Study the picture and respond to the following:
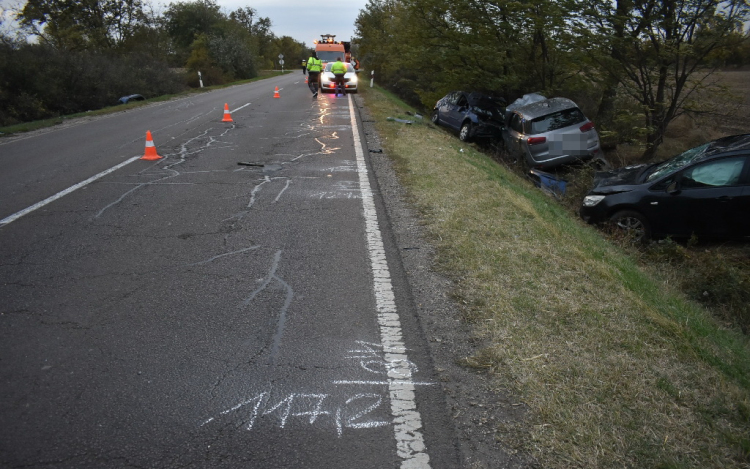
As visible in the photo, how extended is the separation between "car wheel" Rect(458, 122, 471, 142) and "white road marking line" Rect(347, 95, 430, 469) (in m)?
10.8

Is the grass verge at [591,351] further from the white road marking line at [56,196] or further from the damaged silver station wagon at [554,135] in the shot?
the damaged silver station wagon at [554,135]

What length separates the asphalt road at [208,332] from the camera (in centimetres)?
269

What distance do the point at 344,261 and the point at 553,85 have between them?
14.9 metres

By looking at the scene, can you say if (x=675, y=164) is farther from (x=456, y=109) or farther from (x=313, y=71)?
(x=313, y=71)

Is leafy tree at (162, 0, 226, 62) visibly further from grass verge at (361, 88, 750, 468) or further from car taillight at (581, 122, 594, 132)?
grass verge at (361, 88, 750, 468)

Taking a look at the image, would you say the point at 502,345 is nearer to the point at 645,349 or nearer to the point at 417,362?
the point at 417,362

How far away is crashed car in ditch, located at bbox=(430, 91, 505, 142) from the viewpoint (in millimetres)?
15438

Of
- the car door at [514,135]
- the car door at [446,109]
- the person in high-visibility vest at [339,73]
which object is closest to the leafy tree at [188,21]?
the person in high-visibility vest at [339,73]

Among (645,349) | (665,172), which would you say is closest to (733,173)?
(665,172)

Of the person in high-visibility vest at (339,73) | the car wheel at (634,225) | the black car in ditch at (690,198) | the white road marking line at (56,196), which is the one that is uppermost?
the person in high-visibility vest at (339,73)

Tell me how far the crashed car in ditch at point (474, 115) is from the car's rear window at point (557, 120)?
3192mm

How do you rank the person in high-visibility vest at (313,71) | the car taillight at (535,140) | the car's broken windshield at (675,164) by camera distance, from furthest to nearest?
the person in high-visibility vest at (313,71) < the car taillight at (535,140) < the car's broken windshield at (675,164)

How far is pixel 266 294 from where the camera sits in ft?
14.1

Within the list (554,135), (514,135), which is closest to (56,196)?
(554,135)
